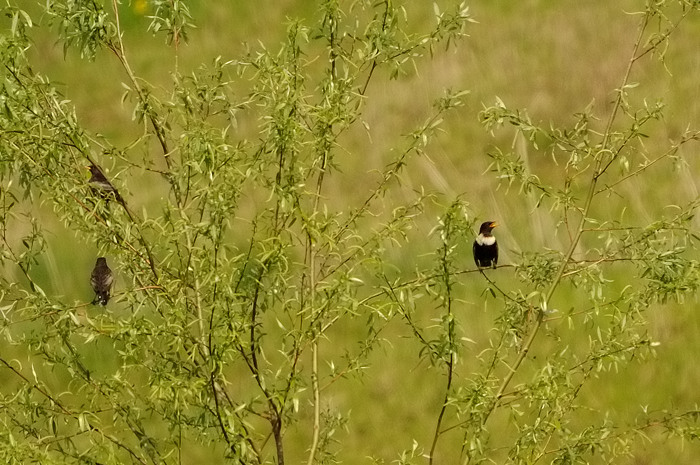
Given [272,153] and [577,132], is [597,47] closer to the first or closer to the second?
[577,132]

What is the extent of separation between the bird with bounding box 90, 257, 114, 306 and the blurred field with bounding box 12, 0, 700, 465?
1.04 feet

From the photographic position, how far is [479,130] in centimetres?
588

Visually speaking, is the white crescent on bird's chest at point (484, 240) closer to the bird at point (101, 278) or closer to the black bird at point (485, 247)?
the black bird at point (485, 247)

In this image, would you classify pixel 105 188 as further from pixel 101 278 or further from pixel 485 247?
pixel 485 247

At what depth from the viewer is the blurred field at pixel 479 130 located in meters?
5.25

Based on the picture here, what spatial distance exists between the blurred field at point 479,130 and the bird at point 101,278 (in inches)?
12.5

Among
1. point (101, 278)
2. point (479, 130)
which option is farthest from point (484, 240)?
point (101, 278)

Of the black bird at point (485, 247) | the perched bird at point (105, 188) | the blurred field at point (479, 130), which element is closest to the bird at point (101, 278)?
the blurred field at point (479, 130)

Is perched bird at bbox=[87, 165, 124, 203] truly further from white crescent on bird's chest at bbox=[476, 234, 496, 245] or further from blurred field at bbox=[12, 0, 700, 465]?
white crescent on bird's chest at bbox=[476, 234, 496, 245]

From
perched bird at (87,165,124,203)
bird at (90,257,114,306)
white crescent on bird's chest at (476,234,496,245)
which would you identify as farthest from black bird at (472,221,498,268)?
perched bird at (87,165,124,203)

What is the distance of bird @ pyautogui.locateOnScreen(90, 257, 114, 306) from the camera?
194 inches

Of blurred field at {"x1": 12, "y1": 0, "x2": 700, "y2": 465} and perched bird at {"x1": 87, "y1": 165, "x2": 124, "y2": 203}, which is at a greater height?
blurred field at {"x1": 12, "y1": 0, "x2": 700, "y2": 465}

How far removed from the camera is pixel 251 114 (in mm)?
5555

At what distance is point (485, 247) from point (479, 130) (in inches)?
42.2
